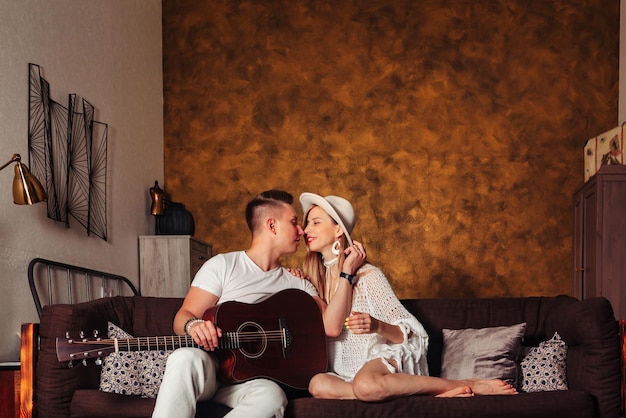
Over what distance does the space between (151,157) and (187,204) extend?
50 cm

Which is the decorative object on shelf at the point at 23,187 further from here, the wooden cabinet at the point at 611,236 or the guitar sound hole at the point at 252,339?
the wooden cabinet at the point at 611,236

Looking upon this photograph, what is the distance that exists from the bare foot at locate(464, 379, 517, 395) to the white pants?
75 centimetres

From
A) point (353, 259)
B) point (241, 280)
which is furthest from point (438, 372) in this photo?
point (241, 280)

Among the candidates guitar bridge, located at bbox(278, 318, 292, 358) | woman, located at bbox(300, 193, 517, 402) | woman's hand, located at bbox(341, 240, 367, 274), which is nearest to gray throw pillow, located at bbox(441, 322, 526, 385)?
woman, located at bbox(300, 193, 517, 402)

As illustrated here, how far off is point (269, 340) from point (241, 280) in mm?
→ 356

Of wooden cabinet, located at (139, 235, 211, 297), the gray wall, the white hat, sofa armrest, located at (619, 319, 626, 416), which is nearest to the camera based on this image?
sofa armrest, located at (619, 319, 626, 416)

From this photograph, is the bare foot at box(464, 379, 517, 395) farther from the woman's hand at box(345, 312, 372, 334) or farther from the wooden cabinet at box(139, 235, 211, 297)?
the wooden cabinet at box(139, 235, 211, 297)

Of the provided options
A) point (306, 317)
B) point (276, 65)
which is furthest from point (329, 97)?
point (306, 317)

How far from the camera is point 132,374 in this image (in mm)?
2984

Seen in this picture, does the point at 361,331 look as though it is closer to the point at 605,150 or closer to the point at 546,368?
the point at 546,368

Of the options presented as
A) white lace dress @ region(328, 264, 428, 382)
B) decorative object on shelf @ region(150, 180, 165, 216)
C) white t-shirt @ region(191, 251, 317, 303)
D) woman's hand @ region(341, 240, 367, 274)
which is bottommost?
white lace dress @ region(328, 264, 428, 382)

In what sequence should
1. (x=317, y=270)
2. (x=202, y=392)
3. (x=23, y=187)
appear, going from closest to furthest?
(x=202, y=392), (x=23, y=187), (x=317, y=270)

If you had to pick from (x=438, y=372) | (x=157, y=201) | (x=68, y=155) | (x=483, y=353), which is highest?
(x=68, y=155)

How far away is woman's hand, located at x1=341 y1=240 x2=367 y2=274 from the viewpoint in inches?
120
